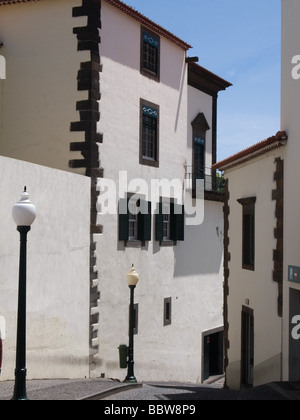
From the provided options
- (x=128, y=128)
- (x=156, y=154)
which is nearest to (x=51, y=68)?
(x=128, y=128)

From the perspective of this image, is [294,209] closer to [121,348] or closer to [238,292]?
[238,292]

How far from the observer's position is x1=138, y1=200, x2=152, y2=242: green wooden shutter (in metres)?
22.1

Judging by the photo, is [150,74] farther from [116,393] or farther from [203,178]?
[116,393]

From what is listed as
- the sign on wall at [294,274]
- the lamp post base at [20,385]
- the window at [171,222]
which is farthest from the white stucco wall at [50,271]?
the sign on wall at [294,274]

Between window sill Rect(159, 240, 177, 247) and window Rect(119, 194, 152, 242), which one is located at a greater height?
window Rect(119, 194, 152, 242)

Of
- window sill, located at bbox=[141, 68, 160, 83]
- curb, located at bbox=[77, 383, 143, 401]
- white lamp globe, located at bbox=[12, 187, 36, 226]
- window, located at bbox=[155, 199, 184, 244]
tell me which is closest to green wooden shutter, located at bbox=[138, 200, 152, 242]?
window, located at bbox=[155, 199, 184, 244]

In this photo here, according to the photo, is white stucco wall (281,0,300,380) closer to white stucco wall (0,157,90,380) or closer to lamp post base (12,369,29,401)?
white stucco wall (0,157,90,380)

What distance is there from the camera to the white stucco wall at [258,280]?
1600cm

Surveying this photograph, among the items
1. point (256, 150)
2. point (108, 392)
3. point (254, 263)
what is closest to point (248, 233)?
point (254, 263)

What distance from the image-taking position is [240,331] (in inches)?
739

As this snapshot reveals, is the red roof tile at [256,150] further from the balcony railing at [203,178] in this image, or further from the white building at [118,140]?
the balcony railing at [203,178]

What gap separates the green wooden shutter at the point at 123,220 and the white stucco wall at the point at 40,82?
97.3 inches

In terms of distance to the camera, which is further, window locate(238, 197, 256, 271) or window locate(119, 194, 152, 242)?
window locate(119, 194, 152, 242)

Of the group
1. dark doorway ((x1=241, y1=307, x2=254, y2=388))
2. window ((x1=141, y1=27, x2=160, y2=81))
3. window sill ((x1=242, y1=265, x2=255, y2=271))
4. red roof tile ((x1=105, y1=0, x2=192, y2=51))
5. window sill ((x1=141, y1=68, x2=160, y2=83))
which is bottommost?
dark doorway ((x1=241, y1=307, x2=254, y2=388))
